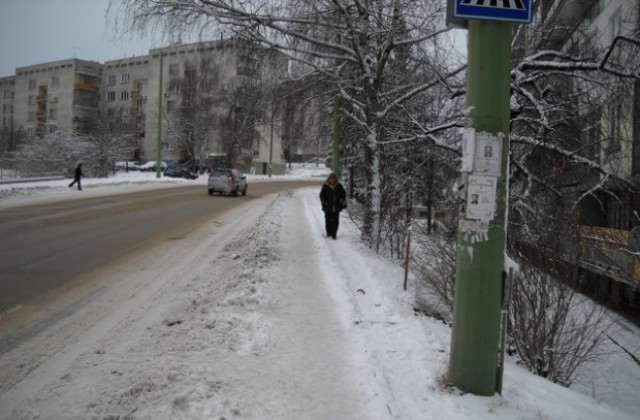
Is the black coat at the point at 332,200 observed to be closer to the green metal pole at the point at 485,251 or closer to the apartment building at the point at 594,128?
the apartment building at the point at 594,128

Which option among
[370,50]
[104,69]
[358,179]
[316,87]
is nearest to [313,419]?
[370,50]

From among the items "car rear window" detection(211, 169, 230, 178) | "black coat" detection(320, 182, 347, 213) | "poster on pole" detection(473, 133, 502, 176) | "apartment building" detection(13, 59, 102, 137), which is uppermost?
"apartment building" detection(13, 59, 102, 137)

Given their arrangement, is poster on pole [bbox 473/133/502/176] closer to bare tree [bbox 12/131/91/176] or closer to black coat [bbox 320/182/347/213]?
black coat [bbox 320/182/347/213]

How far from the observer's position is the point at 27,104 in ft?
328

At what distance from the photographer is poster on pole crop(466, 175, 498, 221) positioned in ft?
13.1

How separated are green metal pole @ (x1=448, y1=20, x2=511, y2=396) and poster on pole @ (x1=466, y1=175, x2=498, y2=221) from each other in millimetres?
53

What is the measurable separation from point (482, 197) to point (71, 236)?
10564 millimetres

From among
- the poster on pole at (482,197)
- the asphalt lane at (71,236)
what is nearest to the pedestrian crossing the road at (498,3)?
the poster on pole at (482,197)

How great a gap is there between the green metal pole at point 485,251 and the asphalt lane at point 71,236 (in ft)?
17.3

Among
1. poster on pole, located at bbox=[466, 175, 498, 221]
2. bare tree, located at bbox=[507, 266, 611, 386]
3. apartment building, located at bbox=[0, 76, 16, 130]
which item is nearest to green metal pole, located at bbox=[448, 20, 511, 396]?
poster on pole, located at bbox=[466, 175, 498, 221]

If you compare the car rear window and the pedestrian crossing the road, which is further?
the car rear window

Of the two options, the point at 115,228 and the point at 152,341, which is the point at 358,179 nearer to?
the point at 115,228

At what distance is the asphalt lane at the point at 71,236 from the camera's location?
7828 mm

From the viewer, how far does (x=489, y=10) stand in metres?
4.00
